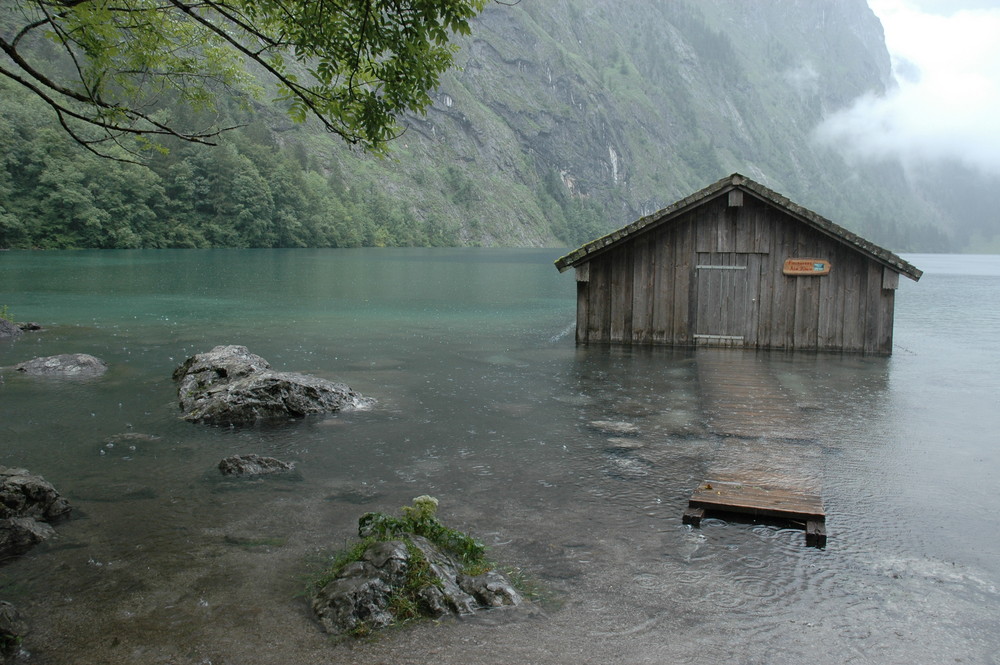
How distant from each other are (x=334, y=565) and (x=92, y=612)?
73.0 inches

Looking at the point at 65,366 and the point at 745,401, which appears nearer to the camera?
the point at 745,401

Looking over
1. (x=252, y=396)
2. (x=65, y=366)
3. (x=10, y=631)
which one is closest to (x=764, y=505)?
(x=10, y=631)

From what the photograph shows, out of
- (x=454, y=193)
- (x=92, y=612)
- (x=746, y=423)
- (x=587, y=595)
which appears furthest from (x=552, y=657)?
(x=454, y=193)

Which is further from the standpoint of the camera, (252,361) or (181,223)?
(181,223)

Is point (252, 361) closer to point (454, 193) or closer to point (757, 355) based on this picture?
point (757, 355)

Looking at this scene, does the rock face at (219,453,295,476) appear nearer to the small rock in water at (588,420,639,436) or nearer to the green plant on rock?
the green plant on rock

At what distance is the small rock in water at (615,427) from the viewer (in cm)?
1178

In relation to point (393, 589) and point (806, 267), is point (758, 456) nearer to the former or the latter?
point (393, 589)

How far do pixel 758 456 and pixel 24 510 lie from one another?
851cm

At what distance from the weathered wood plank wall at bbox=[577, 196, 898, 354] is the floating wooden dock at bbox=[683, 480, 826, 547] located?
40.1 ft

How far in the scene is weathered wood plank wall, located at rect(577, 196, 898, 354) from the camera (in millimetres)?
19672

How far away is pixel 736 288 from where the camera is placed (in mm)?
20188

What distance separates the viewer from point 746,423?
12180 mm

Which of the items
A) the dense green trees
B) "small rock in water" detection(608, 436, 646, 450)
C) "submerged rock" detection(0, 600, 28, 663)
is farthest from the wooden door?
the dense green trees
